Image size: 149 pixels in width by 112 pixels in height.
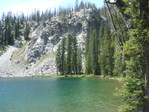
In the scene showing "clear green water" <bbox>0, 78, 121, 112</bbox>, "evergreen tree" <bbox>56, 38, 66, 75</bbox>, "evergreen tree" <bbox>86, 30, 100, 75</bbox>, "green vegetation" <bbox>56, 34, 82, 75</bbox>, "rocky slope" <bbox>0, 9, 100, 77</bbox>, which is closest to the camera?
"clear green water" <bbox>0, 78, 121, 112</bbox>

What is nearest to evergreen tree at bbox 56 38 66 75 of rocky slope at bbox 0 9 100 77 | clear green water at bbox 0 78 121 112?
rocky slope at bbox 0 9 100 77

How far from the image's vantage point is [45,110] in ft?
70.1

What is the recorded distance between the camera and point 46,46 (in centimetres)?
13600

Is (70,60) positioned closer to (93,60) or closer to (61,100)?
(93,60)

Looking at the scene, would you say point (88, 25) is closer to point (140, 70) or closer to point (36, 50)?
point (36, 50)

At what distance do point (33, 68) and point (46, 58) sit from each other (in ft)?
38.3

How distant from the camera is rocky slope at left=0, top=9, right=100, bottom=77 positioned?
11387 centimetres

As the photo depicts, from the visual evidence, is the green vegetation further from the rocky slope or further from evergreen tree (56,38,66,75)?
the rocky slope

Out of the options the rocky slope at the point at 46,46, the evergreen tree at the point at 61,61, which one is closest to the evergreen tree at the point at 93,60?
the evergreen tree at the point at 61,61

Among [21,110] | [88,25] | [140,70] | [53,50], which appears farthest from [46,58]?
[140,70]

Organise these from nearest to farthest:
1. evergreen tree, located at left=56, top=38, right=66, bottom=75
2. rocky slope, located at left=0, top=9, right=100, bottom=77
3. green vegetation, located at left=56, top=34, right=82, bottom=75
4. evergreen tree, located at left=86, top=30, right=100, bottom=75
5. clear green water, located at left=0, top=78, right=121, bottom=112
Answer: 1. clear green water, located at left=0, top=78, right=121, bottom=112
2. evergreen tree, located at left=86, top=30, right=100, bottom=75
3. green vegetation, located at left=56, top=34, right=82, bottom=75
4. evergreen tree, located at left=56, top=38, right=66, bottom=75
5. rocky slope, located at left=0, top=9, right=100, bottom=77

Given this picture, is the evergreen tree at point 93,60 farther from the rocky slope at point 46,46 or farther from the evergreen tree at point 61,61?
the rocky slope at point 46,46

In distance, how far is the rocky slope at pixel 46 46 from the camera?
374 ft

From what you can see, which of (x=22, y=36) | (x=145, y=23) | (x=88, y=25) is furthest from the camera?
(x=22, y=36)
